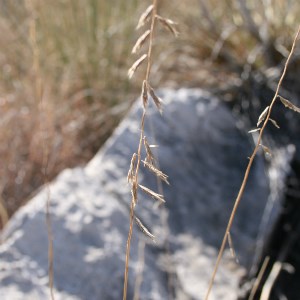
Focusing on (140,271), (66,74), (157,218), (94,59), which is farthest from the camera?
(94,59)

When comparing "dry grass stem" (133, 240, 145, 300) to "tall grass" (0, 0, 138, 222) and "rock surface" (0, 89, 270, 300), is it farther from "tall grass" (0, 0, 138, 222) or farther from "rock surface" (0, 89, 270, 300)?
"tall grass" (0, 0, 138, 222)

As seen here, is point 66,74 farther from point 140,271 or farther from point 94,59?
point 140,271

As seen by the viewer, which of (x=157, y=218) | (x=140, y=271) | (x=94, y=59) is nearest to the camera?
(x=140, y=271)

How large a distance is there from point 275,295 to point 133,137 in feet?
1.99

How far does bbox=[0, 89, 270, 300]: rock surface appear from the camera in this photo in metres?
1.33

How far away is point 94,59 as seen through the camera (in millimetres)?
2537

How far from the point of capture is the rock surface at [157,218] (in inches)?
52.5

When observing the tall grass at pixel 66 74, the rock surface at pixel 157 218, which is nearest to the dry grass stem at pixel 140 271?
the rock surface at pixel 157 218

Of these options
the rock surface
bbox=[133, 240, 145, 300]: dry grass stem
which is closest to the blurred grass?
the rock surface

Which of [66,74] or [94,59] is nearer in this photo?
[66,74]

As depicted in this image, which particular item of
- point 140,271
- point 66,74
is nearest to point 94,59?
point 66,74

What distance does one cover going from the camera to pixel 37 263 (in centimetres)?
132

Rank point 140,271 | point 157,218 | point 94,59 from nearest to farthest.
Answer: point 140,271, point 157,218, point 94,59

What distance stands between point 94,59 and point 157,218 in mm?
1098
